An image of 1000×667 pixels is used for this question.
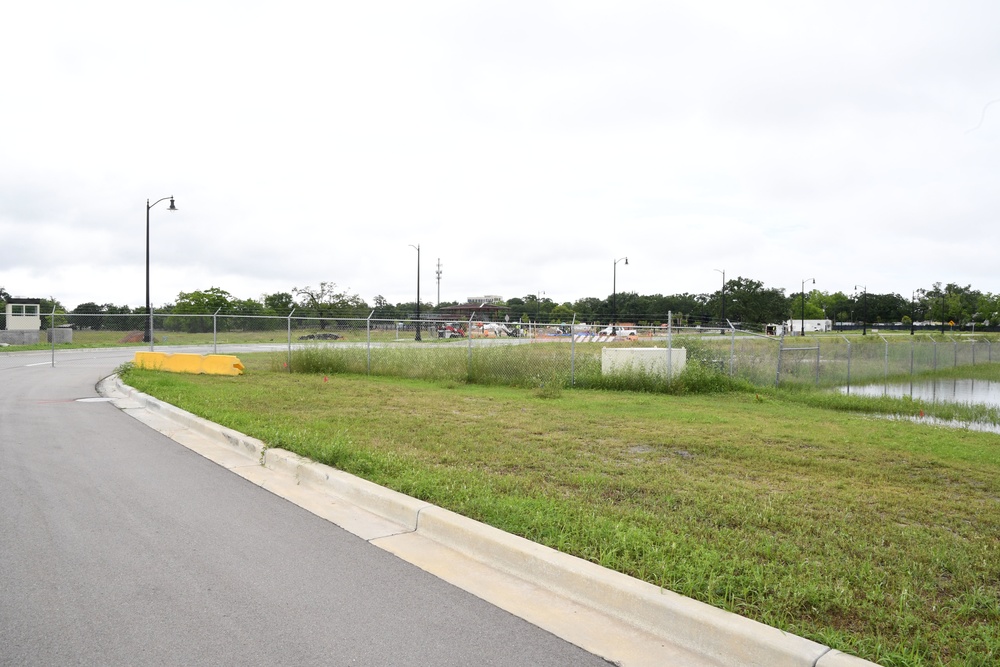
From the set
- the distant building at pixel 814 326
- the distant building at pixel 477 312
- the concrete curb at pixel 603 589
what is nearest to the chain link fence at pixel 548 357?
the concrete curb at pixel 603 589

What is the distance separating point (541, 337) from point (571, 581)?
17683 millimetres

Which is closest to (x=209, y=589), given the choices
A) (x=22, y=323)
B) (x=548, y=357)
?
(x=548, y=357)

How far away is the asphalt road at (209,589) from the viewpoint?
11.3ft

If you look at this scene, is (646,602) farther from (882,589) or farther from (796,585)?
(882,589)

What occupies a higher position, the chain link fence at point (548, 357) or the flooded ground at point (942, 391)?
the chain link fence at point (548, 357)

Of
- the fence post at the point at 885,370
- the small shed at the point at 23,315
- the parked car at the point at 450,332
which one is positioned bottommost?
the fence post at the point at 885,370

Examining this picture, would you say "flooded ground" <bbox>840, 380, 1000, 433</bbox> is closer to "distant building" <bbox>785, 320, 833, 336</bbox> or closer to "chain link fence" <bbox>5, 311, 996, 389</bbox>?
"chain link fence" <bbox>5, 311, 996, 389</bbox>

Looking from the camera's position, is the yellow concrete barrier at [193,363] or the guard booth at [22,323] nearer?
the yellow concrete barrier at [193,363]

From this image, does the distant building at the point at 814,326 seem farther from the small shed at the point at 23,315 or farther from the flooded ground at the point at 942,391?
the small shed at the point at 23,315

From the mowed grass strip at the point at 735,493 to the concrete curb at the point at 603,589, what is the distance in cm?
14

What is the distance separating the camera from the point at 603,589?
13.2 ft

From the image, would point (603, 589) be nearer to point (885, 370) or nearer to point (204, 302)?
point (885, 370)

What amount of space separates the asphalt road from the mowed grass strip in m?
0.99

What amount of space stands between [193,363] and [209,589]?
623 inches
